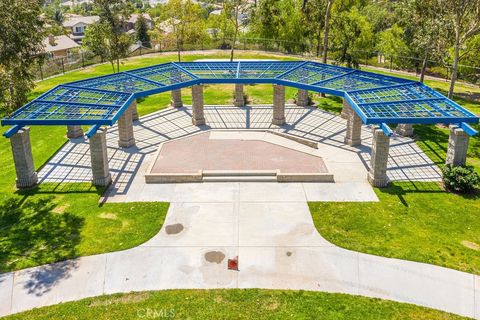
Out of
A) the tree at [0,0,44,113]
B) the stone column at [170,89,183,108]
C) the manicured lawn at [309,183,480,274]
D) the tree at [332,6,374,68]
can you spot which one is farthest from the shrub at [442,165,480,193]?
the stone column at [170,89,183,108]

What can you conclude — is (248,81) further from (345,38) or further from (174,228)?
(174,228)

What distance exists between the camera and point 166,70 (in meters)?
33.8

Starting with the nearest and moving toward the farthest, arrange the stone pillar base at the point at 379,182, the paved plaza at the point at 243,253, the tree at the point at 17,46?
the paved plaza at the point at 243,253 < the tree at the point at 17,46 < the stone pillar base at the point at 379,182

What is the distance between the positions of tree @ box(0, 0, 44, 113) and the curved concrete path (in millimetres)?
8414

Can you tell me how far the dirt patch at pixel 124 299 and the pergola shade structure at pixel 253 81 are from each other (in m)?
9.57

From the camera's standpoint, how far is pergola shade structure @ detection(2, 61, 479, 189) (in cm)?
2230

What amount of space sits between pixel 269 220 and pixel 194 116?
14.4m

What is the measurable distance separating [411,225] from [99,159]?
620 inches

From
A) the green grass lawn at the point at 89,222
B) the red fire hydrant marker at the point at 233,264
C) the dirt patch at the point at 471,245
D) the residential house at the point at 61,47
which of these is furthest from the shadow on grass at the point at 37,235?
the residential house at the point at 61,47

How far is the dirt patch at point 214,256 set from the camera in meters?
16.9

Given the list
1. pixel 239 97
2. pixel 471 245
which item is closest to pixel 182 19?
pixel 239 97

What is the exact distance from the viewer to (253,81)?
30609 millimetres

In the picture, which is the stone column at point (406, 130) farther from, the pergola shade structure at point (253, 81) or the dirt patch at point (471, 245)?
the dirt patch at point (471, 245)

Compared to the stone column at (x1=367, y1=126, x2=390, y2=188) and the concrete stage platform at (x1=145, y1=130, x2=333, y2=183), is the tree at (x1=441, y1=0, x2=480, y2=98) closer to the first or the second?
the stone column at (x1=367, y1=126, x2=390, y2=188)
